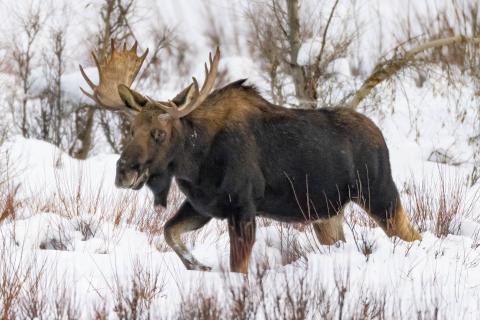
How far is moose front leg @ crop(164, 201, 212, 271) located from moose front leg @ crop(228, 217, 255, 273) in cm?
30

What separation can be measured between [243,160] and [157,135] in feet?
2.08

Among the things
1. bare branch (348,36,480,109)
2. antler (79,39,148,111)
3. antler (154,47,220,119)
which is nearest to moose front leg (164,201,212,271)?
antler (154,47,220,119)

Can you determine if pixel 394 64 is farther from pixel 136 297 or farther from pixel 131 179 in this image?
pixel 136 297

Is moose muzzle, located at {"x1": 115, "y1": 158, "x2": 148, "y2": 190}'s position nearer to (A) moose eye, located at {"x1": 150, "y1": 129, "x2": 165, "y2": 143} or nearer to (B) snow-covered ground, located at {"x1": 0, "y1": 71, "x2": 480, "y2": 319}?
(A) moose eye, located at {"x1": 150, "y1": 129, "x2": 165, "y2": 143}

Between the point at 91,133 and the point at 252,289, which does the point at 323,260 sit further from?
the point at 91,133

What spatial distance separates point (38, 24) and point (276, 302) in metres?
13.6

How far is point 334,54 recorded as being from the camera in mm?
13359

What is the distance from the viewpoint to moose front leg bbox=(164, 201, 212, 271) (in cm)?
662

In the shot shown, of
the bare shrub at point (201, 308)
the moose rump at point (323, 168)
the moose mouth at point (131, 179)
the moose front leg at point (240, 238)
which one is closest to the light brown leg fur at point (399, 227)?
the moose rump at point (323, 168)

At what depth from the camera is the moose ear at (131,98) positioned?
6453 mm

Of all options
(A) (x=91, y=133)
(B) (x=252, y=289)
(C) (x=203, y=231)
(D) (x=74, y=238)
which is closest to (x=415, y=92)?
(A) (x=91, y=133)

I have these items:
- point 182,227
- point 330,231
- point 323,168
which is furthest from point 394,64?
point 182,227

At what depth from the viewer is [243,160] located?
661cm

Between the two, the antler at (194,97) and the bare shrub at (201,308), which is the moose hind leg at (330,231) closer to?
A: the antler at (194,97)
